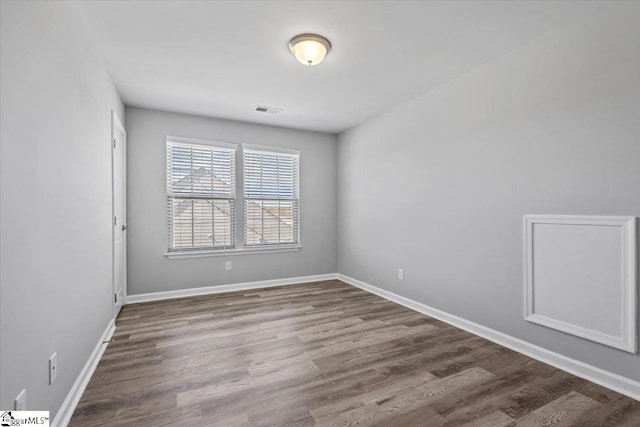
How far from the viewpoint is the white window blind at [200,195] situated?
4195mm

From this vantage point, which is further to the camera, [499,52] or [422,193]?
[422,193]

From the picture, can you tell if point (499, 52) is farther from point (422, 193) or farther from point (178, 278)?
point (178, 278)

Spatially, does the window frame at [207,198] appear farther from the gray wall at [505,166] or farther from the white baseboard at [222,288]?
the gray wall at [505,166]

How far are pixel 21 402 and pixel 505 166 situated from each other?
3440mm

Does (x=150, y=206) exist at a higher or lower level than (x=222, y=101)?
lower

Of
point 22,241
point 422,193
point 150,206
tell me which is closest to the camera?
point 22,241

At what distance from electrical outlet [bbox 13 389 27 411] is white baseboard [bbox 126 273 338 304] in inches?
111

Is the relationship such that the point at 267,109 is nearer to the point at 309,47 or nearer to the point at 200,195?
the point at 200,195

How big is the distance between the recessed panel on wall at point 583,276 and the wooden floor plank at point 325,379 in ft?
1.24

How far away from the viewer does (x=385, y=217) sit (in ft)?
13.6

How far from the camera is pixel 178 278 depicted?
419 cm

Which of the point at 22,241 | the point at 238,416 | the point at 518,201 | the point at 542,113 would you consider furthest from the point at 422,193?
the point at 22,241

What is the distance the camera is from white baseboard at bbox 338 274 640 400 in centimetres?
198

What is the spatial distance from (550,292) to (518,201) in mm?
755
